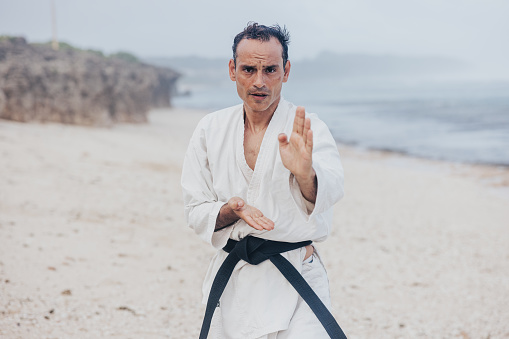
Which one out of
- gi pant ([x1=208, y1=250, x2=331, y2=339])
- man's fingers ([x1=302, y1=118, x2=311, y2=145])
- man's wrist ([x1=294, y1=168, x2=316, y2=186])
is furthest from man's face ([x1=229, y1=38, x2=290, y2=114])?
gi pant ([x1=208, y1=250, x2=331, y2=339])

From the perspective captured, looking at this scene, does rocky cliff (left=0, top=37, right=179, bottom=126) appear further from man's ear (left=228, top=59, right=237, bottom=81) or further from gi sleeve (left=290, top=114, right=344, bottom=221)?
gi sleeve (left=290, top=114, right=344, bottom=221)

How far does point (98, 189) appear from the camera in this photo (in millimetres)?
8125

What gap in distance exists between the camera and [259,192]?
7.48 ft

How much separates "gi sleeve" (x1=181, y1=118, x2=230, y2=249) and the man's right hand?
163mm

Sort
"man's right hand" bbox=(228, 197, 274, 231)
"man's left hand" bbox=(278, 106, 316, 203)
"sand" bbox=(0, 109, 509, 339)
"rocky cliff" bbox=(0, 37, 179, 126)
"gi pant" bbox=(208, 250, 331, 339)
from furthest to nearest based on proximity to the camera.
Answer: "rocky cliff" bbox=(0, 37, 179, 126)
"sand" bbox=(0, 109, 509, 339)
"gi pant" bbox=(208, 250, 331, 339)
"man's right hand" bbox=(228, 197, 274, 231)
"man's left hand" bbox=(278, 106, 316, 203)

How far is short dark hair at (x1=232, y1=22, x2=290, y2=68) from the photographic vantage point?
2322 mm

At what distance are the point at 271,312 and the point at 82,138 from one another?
11.9 m

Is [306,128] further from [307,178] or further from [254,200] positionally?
[254,200]

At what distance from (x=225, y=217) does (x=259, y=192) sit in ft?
0.66

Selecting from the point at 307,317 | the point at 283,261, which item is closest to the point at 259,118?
the point at 283,261

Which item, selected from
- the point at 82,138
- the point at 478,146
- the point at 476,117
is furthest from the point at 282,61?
the point at 476,117

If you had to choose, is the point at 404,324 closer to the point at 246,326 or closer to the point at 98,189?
the point at 246,326

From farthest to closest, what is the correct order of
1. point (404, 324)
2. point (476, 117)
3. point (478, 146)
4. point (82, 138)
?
point (476, 117) < point (478, 146) < point (82, 138) < point (404, 324)

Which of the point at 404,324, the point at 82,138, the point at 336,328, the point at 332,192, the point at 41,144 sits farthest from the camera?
the point at 82,138
